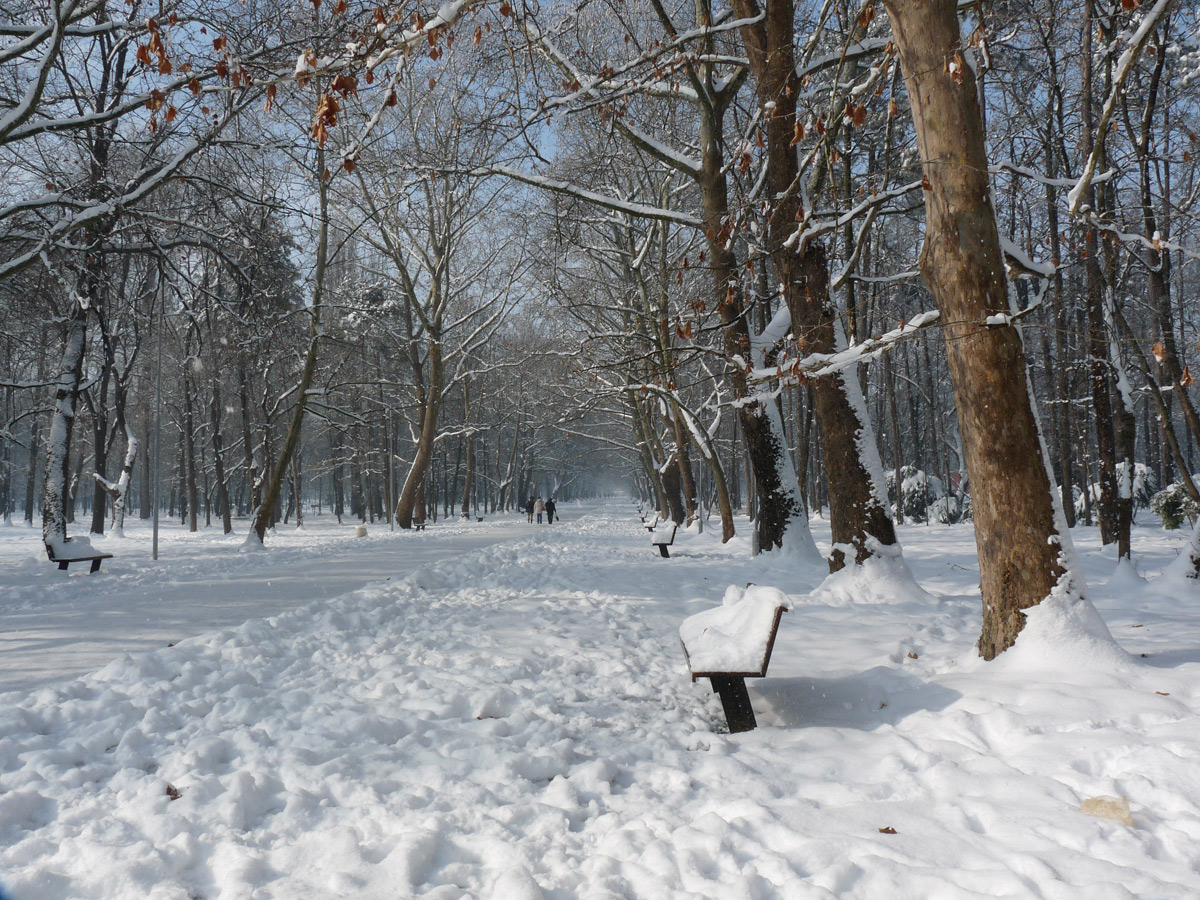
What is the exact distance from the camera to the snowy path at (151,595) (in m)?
5.46

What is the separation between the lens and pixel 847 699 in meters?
4.60

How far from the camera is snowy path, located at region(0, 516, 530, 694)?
5461 millimetres

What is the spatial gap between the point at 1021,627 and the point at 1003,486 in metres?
0.93

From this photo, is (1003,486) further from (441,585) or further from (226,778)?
(441,585)

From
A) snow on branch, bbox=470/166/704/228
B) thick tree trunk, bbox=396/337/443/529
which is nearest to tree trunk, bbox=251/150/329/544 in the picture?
thick tree trunk, bbox=396/337/443/529

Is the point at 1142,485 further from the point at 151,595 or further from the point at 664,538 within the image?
the point at 151,595

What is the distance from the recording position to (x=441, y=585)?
381 inches

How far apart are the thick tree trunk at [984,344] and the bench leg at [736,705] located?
73.4 inches

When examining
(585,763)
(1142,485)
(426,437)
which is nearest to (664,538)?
(585,763)

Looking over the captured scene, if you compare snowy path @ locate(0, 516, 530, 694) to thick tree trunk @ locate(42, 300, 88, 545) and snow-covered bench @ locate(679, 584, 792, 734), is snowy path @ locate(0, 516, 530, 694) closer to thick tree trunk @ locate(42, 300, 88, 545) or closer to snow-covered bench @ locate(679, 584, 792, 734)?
thick tree trunk @ locate(42, 300, 88, 545)

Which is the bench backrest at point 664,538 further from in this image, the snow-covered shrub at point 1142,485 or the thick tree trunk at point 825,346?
the snow-covered shrub at point 1142,485

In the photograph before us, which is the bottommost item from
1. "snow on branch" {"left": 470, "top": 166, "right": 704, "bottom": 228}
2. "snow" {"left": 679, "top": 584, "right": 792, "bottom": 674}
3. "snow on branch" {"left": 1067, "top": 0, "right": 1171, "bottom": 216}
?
"snow" {"left": 679, "top": 584, "right": 792, "bottom": 674}

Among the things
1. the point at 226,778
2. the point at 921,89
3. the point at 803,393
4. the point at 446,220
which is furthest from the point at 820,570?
the point at 446,220

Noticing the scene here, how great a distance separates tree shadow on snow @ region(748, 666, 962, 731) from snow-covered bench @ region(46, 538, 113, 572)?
36.1ft
